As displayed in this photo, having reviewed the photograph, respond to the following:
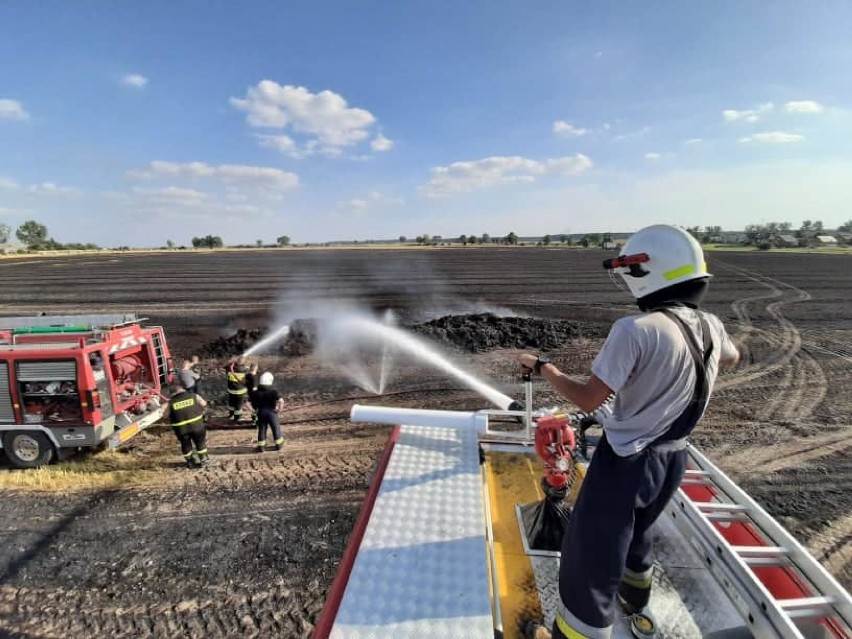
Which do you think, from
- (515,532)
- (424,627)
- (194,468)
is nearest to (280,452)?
(194,468)

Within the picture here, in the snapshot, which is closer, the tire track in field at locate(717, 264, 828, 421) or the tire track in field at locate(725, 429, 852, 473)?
the tire track in field at locate(725, 429, 852, 473)

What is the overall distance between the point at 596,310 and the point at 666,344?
18.7 metres

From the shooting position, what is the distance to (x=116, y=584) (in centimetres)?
457

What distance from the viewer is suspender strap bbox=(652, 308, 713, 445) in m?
1.88

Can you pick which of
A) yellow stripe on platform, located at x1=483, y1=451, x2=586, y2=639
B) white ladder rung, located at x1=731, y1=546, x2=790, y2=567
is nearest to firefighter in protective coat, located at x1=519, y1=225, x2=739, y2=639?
yellow stripe on platform, located at x1=483, y1=451, x2=586, y2=639

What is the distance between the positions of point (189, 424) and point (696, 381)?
6.97 m

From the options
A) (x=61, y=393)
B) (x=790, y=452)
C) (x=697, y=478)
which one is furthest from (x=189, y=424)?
(x=790, y=452)

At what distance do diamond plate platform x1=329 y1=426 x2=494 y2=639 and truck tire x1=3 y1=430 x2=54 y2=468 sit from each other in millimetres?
6797

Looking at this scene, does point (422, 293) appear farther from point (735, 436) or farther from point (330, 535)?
point (330, 535)

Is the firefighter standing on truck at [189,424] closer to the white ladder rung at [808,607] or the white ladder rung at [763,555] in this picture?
the white ladder rung at [763,555]

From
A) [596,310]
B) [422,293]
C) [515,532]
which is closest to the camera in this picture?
[515,532]

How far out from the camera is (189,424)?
661 centimetres

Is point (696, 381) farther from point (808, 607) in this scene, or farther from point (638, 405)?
point (808, 607)

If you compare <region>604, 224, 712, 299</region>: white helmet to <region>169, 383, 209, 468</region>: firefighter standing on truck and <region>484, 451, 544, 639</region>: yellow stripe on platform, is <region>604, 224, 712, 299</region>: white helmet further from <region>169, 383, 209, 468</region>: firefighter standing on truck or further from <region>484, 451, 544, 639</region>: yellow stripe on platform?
<region>169, 383, 209, 468</region>: firefighter standing on truck
